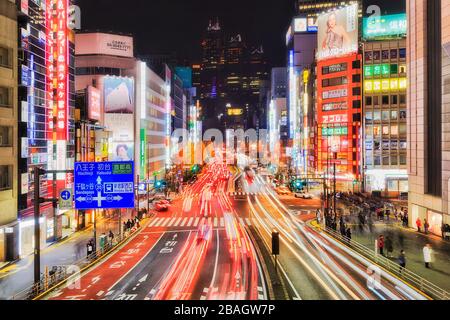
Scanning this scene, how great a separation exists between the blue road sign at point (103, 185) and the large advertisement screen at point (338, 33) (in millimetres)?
77529

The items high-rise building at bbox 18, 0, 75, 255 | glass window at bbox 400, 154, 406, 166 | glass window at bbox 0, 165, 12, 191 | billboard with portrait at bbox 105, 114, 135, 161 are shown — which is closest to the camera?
glass window at bbox 0, 165, 12, 191

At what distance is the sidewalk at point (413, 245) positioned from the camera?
24.9 metres

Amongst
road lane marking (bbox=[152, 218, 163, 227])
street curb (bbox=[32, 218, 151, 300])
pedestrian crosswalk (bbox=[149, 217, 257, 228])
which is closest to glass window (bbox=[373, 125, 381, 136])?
pedestrian crosswalk (bbox=[149, 217, 257, 228])

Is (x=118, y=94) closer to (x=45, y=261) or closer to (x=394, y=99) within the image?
(x=394, y=99)

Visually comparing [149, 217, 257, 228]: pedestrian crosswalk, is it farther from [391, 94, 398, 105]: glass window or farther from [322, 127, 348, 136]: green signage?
[322, 127, 348, 136]: green signage

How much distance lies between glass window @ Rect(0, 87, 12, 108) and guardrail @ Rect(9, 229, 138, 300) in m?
12.3

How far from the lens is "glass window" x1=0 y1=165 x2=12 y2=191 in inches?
1247

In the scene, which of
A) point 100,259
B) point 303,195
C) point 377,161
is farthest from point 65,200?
point 377,161

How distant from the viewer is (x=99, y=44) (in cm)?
8594

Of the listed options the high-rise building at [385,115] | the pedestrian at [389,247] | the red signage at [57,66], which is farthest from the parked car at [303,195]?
the pedestrian at [389,247]

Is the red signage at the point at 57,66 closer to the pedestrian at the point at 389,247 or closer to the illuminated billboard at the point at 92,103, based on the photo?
the illuminated billboard at the point at 92,103
